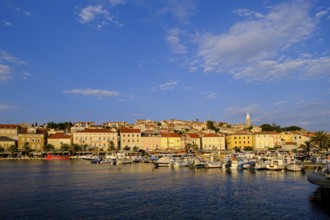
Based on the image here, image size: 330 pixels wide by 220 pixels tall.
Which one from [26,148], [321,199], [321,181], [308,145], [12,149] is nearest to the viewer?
[321,181]

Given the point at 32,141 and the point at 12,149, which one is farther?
the point at 32,141

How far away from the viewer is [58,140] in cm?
10919

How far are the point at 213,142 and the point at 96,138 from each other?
39.7 meters

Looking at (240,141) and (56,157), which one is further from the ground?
(240,141)

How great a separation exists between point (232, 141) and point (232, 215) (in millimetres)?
99344

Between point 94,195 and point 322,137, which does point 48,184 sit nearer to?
point 94,195

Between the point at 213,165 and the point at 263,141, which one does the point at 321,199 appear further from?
the point at 263,141

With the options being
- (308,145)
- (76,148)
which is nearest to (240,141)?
(308,145)

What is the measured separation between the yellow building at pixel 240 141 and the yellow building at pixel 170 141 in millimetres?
18256

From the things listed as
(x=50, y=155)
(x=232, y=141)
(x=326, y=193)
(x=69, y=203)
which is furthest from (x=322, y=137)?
(x=50, y=155)

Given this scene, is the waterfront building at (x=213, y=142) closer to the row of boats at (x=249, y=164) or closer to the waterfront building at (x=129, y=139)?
the waterfront building at (x=129, y=139)

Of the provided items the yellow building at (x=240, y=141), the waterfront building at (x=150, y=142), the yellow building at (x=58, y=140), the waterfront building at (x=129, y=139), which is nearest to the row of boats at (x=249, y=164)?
the waterfront building at (x=150, y=142)

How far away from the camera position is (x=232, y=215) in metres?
19.7

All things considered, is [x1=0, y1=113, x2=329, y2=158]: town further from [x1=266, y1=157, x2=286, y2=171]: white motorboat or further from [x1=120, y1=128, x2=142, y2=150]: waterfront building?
[x1=266, y1=157, x2=286, y2=171]: white motorboat
